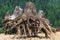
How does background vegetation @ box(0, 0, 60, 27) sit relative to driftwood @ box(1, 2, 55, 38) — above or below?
above

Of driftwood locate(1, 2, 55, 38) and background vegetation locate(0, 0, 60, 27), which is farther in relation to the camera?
background vegetation locate(0, 0, 60, 27)

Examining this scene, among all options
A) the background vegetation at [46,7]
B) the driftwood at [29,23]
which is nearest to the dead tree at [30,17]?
the driftwood at [29,23]

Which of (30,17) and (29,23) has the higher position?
(30,17)

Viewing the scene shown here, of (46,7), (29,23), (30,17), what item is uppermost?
(46,7)

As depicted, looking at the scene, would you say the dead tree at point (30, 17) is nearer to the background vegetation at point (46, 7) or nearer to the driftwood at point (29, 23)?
the driftwood at point (29, 23)

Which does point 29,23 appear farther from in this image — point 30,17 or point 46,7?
point 46,7

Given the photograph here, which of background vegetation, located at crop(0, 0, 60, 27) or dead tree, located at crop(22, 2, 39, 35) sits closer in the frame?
dead tree, located at crop(22, 2, 39, 35)

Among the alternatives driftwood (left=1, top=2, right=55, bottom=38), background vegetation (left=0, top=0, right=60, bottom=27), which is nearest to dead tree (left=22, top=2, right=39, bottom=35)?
driftwood (left=1, top=2, right=55, bottom=38)

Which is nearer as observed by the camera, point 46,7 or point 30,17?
point 30,17

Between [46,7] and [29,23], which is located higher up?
[46,7]

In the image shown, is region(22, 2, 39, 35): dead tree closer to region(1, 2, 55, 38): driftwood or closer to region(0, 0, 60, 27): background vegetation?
region(1, 2, 55, 38): driftwood

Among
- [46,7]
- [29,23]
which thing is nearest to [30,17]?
[29,23]

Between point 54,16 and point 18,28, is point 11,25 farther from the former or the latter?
point 54,16

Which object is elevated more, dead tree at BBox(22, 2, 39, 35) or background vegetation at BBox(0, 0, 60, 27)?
background vegetation at BBox(0, 0, 60, 27)
